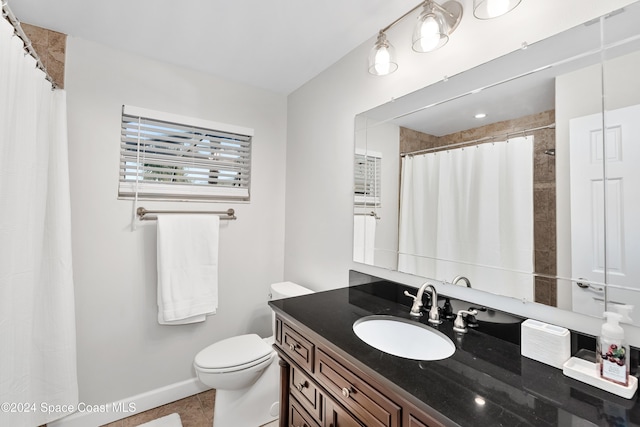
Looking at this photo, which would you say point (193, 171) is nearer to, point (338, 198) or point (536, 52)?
point (338, 198)

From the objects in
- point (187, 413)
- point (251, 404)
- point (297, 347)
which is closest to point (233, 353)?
point (251, 404)

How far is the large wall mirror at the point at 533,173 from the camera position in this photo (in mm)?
784

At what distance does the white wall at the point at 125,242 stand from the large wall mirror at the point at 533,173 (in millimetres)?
1316

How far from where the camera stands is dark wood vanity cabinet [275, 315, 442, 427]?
2.41 feet

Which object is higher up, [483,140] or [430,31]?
[430,31]

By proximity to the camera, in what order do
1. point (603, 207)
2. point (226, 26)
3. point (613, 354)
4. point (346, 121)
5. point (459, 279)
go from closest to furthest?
point (613, 354) < point (603, 207) < point (459, 279) < point (226, 26) < point (346, 121)

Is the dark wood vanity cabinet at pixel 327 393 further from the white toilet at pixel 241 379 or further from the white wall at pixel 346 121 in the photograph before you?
the white wall at pixel 346 121

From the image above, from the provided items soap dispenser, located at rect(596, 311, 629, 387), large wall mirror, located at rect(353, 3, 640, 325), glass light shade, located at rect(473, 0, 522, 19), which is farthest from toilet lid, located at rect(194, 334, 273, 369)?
glass light shade, located at rect(473, 0, 522, 19)

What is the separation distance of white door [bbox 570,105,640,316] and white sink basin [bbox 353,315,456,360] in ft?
1.44

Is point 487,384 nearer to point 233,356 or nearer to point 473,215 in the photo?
point 473,215

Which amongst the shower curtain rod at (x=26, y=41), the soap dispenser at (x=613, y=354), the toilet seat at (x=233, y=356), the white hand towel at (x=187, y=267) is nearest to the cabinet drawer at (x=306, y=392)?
the toilet seat at (x=233, y=356)

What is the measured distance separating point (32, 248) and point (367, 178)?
1.61m

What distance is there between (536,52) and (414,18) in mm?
605

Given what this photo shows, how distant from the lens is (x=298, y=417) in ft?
3.81
